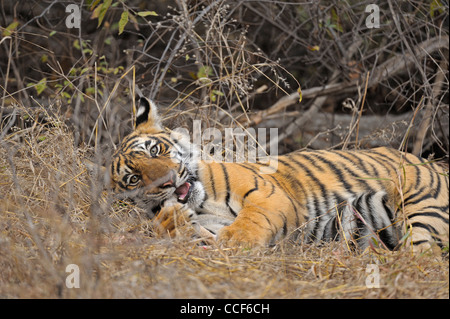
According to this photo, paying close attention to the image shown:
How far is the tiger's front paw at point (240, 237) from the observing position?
2859 mm

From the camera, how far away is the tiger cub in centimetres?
316

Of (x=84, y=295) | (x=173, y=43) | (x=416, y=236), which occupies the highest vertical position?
(x=173, y=43)

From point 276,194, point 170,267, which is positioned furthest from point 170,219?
point 170,267

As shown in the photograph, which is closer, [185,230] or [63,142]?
[185,230]

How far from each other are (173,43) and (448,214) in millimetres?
3304

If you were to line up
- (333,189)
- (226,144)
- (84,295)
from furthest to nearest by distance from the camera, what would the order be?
(226,144) < (333,189) < (84,295)

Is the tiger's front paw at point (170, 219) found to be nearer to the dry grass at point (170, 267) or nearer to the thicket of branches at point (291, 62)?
the dry grass at point (170, 267)

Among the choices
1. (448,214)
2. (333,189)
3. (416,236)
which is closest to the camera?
(416,236)
